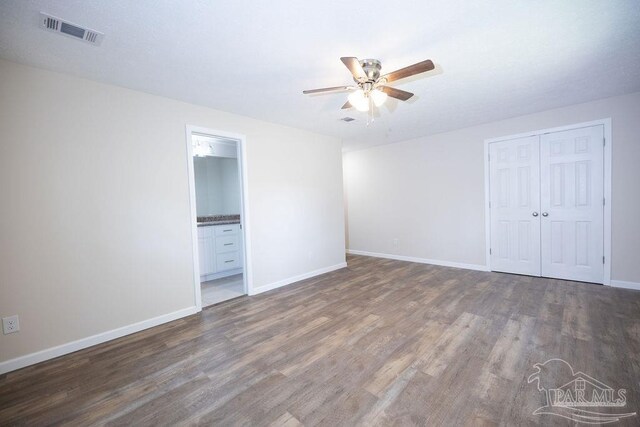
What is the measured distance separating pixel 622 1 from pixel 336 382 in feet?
10.5

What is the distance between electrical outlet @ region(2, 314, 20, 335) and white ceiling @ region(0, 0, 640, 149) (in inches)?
83.3

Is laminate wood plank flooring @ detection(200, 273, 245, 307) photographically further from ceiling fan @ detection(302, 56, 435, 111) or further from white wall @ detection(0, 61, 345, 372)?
ceiling fan @ detection(302, 56, 435, 111)

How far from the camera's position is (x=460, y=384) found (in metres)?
1.76

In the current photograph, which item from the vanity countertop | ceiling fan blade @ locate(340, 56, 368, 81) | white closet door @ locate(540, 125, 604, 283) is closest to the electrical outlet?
the vanity countertop

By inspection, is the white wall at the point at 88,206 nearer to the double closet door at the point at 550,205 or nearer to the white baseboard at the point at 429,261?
the white baseboard at the point at 429,261

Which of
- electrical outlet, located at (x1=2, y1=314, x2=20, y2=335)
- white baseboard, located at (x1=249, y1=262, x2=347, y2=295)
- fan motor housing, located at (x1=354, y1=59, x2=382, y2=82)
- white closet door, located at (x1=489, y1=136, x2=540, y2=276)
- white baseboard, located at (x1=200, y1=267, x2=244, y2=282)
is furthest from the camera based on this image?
white baseboard, located at (x1=200, y1=267, x2=244, y2=282)

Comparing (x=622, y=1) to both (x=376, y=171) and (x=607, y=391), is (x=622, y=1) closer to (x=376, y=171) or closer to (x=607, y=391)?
(x=607, y=391)

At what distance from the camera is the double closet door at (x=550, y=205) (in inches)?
139

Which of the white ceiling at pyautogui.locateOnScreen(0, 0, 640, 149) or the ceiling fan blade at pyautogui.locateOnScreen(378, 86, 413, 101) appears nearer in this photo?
the white ceiling at pyautogui.locateOnScreen(0, 0, 640, 149)

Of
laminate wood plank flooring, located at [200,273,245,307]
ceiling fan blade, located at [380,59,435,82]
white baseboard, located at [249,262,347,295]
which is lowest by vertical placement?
laminate wood plank flooring, located at [200,273,245,307]

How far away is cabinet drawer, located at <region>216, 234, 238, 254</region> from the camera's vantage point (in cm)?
444

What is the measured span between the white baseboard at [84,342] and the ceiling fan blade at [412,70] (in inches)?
129

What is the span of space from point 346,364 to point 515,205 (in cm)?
388

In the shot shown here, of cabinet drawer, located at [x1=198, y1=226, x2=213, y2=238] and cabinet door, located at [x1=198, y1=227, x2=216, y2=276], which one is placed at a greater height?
cabinet drawer, located at [x1=198, y1=226, x2=213, y2=238]
